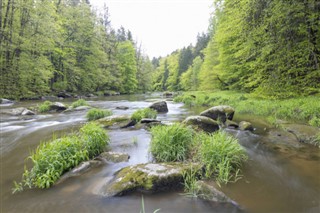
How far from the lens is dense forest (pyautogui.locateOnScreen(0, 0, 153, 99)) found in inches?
759

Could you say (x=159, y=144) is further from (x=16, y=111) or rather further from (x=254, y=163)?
(x=16, y=111)

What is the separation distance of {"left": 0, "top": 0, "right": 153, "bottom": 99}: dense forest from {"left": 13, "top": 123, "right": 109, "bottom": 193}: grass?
17490 mm

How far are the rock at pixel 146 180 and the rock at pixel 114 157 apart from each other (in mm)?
1065

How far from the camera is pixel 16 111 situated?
1235cm

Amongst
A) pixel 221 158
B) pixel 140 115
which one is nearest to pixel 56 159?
pixel 221 158

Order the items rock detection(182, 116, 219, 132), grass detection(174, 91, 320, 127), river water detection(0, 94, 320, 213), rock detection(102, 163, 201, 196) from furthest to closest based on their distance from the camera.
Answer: grass detection(174, 91, 320, 127) < rock detection(182, 116, 219, 132) < rock detection(102, 163, 201, 196) < river water detection(0, 94, 320, 213)

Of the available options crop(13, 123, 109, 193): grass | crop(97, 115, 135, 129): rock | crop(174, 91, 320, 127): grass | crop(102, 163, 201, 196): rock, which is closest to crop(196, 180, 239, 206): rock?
crop(102, 163, 201, 196): rock

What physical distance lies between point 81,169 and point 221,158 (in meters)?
3.10

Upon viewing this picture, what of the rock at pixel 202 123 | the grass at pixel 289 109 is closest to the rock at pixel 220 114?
the grass at pixel 289 109

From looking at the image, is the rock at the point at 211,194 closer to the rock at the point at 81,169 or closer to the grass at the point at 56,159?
the rock at the point at 81,169

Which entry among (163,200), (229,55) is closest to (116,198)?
(163,200)

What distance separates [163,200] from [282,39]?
9324 mm

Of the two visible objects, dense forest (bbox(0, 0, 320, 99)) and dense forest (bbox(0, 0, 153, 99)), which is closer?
dense forest (bbox(0, 0, 320, 99))

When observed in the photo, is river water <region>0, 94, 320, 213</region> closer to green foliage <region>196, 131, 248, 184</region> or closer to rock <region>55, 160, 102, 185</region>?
rock <region>55, 160, 102, 185</region>
